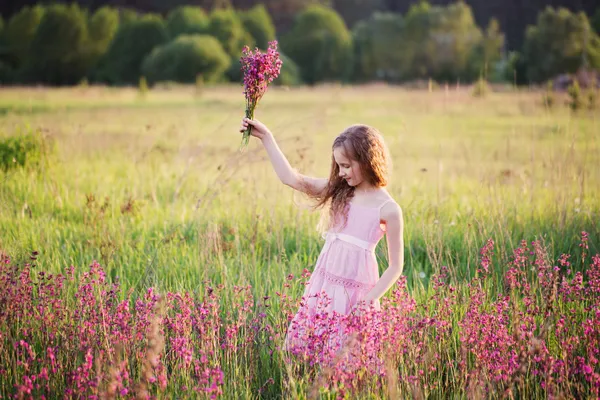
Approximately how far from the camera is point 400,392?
281 cm

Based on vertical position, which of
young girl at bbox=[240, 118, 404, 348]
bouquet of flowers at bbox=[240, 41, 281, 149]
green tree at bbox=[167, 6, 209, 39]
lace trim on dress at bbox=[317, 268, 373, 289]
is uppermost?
green tree at bbox=[167, 6, 209, 39]

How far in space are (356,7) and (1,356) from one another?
12233 centimetres

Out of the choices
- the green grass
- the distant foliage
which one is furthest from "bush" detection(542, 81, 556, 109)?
the distant foliage

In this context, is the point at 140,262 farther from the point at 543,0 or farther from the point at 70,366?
the point at 543,0

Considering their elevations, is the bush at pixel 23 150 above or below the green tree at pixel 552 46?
below

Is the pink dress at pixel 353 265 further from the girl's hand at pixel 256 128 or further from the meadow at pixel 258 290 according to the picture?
the girl's hand at pixel 256 128

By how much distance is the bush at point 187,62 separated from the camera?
178 feet

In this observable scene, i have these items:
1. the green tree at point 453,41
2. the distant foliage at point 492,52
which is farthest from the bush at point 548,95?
the green tree at point 453,41

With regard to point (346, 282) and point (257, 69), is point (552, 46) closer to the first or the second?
point (257, 69)

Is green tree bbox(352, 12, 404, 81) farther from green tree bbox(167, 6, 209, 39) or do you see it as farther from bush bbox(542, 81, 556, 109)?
bush bbox(542, 81, 556, 109)

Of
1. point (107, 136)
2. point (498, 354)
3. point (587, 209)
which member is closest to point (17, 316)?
point (498, 354)

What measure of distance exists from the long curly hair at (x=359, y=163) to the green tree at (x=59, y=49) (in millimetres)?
64751

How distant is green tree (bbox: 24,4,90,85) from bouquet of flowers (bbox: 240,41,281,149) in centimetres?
6454

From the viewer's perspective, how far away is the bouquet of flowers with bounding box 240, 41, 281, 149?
10.6ft
